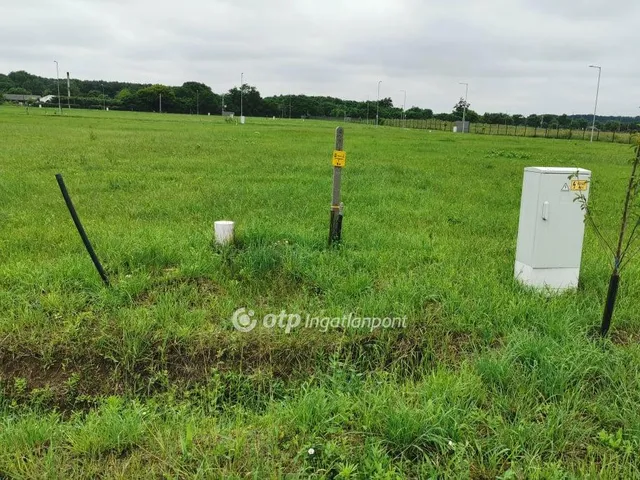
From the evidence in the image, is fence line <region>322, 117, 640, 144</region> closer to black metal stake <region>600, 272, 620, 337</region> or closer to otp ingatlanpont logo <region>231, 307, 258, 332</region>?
black metal stake <region>600, 272, 620, 337</region>

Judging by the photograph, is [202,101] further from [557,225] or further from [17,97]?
[557,225]

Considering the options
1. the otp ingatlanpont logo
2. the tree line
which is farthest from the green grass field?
the tree line

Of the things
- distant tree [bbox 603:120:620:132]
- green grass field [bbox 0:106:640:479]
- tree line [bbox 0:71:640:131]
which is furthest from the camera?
tree line [bbox 0:71:640:131]

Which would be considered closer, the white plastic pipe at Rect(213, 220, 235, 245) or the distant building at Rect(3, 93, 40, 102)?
the white plastic pipe at Rect(213, 220, 235, 245)

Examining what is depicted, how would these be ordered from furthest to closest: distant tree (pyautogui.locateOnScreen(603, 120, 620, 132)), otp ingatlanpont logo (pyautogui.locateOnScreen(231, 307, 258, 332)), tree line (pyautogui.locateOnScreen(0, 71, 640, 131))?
tree line (pyautogui.locateOnScreen(0, 71, 640, 131)) < distant tree (pyautogui.locateOnScreen(603, 120, 620, 132)) < otp ingatlanpont logo (pyautogui.locateOnScreen(231, 307, 258, 332))

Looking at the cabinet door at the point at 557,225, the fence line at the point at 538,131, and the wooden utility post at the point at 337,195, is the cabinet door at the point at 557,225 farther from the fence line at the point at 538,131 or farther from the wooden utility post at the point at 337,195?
the fence line at the point at 538,131

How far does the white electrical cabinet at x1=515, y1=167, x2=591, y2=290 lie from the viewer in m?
3.84

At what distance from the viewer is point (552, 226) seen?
390cm

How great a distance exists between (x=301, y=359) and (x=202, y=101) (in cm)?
9868

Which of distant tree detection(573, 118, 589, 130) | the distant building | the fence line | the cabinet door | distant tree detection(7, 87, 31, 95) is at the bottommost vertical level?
the cabinet door

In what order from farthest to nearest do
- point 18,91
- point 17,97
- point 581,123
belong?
point 18,91 → point 17,97 → point 581,123

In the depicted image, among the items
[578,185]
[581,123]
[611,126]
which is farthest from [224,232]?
[581,123]

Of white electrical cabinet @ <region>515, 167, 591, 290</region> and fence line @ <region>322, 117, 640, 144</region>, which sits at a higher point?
fence line @ <region>322, 117, 640, 144</region>

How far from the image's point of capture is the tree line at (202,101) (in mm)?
87125
